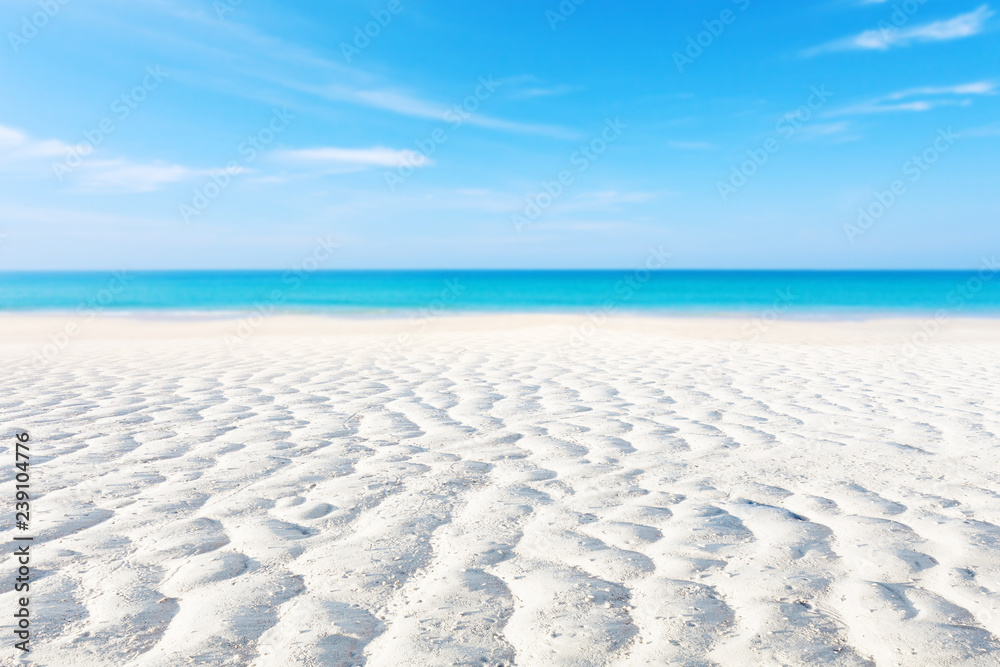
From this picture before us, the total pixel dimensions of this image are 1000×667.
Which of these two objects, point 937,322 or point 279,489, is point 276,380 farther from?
point 937,322

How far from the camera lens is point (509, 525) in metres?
2.32

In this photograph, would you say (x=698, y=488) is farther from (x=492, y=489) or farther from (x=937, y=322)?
(x=937, y=322)

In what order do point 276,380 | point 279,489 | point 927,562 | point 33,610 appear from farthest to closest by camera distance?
point 276,380 → point 279,489 → point 927,562 → point 33,610

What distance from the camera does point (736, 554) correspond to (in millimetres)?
2088

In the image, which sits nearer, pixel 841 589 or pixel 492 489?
pixel 841 589

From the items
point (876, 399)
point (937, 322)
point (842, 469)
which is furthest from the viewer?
point (937, 322)

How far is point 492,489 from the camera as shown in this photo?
269cm

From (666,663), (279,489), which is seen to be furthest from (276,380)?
(666,663)

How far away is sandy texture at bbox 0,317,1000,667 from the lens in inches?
63.5

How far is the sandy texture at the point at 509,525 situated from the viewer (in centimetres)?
161

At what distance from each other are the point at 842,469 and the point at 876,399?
2.01m

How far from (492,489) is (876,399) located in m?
3.33

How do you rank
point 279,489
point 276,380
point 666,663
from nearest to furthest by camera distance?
point 666,663
point 279,489
point 276,380

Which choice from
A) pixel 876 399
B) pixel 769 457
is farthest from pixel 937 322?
pixel 769 457
